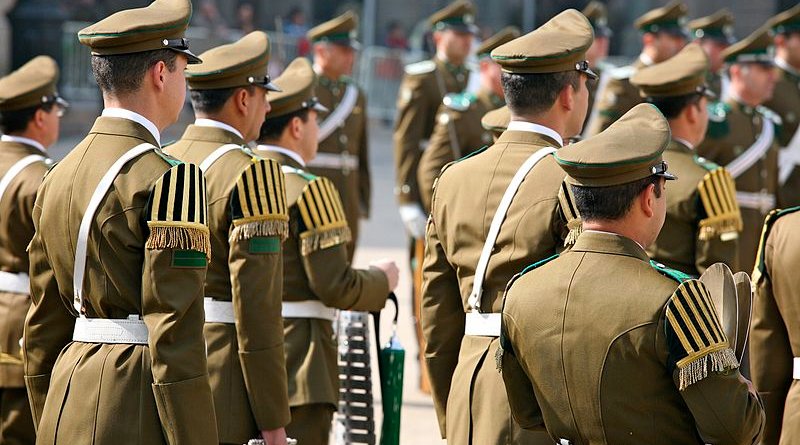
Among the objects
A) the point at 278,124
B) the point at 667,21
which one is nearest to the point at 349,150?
the point at 667,21

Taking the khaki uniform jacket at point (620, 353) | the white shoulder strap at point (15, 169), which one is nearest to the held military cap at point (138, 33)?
the khaki uniform jacket at point (620, 353)

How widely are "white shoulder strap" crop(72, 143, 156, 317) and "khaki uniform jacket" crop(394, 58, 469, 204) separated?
5257 mm

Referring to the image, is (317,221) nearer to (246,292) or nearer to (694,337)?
(246,292)

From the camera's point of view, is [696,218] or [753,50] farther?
[753,50]

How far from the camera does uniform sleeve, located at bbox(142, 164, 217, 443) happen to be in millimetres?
3748

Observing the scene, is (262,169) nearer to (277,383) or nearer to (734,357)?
(277,383)

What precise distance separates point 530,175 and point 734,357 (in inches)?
41.6

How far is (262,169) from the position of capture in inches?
183

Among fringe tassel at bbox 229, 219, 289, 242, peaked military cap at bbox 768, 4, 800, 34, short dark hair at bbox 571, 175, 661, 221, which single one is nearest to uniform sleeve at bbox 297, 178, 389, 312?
fringe tassel at bbox 229, 219, 289, 242

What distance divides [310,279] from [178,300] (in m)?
1.34

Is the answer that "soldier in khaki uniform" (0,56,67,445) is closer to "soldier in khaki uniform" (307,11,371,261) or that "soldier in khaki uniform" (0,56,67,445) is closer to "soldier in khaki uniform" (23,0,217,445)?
"soldier in khaki uniform" (23,0,217,445)

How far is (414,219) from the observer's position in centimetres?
893

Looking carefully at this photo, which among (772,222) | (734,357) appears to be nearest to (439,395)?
(772,222)

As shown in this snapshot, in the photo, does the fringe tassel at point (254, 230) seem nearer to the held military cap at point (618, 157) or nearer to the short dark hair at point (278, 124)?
the short dark hair at point (278, 124)
